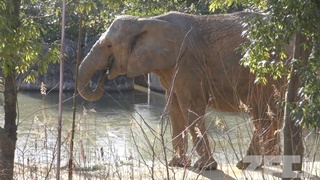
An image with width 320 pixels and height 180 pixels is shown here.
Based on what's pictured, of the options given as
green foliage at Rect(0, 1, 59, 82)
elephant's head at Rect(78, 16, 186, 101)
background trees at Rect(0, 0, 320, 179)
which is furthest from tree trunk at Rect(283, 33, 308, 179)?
elephant's head at Rect(78, 16, 186, 101)

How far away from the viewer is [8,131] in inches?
235

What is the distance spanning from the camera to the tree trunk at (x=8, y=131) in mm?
5863

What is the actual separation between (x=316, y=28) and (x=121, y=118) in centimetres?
972

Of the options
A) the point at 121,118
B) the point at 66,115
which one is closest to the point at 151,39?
the point at 121,118

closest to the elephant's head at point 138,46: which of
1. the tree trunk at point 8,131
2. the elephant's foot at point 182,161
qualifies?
the elephant's foot at point 182,161

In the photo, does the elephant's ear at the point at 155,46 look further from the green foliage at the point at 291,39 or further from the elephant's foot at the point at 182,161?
the green foliage at the point at 291,39

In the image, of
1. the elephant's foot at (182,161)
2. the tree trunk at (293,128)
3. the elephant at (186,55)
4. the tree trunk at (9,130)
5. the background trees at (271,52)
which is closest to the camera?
the background trees at (271,52)

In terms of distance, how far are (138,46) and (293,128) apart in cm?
323

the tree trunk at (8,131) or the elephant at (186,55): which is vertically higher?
the elephant at (186,55)

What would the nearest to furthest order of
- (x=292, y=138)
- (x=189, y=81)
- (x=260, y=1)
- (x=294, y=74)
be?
(x=294, y=74) < (x=292, y=138) < (x=260, y=1) < (x=189, y=81)

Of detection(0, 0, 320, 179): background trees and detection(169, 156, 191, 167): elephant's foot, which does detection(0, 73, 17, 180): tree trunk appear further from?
detection(169, 156, 191, 167): elephant's foot

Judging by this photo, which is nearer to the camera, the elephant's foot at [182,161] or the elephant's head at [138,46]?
the elephant's foot at [182,161]

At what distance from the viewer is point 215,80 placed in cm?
845

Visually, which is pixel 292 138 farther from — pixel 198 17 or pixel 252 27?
pixel 198 17
